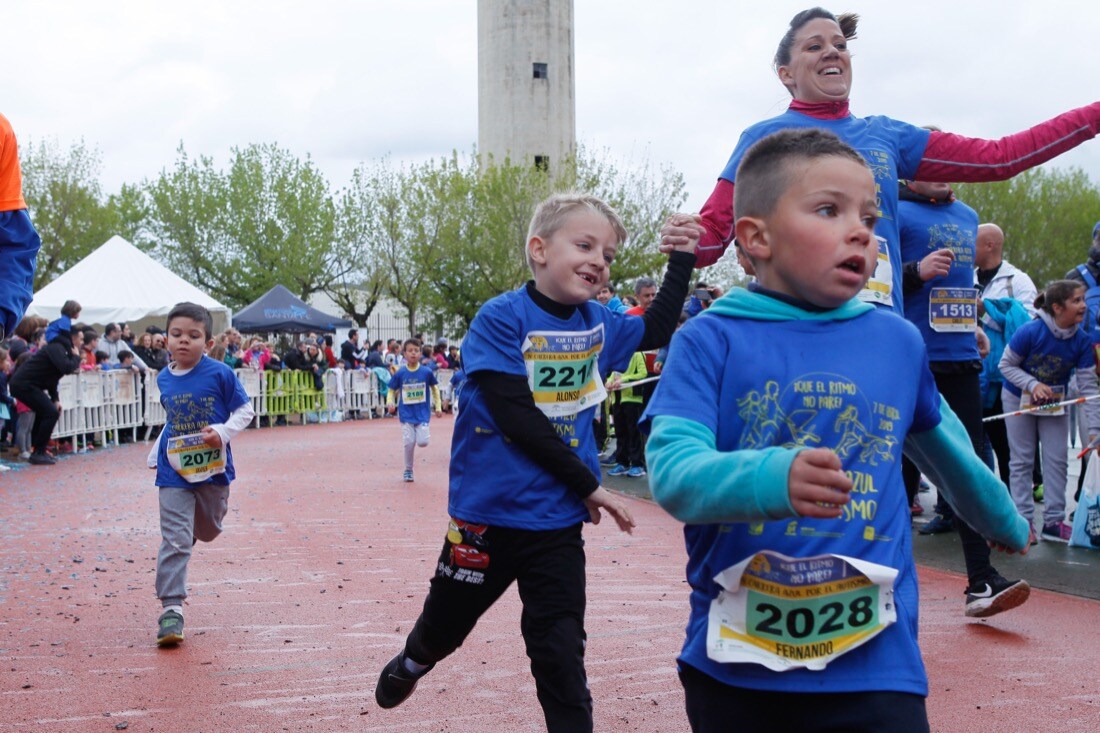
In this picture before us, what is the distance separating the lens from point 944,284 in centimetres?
602

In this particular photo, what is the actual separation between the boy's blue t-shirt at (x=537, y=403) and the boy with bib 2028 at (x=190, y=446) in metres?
2.70

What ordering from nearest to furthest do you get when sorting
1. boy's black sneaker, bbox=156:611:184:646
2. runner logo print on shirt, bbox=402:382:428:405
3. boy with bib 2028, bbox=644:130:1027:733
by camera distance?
boy with bib 2028, bbox=644:130:1027:733, boy's black sneaker, bbox=156:611:184:646, runner logo print on shirt, bbox=402:382:428:405

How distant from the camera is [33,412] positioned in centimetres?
1714

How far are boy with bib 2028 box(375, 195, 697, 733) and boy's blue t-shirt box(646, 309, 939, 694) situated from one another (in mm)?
1364

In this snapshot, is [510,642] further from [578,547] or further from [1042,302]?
[1042,302]

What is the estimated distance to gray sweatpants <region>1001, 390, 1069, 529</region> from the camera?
847 centimetres

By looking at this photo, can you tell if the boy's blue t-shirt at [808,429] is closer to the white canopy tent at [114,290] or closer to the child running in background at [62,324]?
the child running in background at [62,324]

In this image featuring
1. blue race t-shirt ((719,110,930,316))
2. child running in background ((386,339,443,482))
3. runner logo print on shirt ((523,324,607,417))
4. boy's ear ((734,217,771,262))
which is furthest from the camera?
child running in background ((386,339,443,482))

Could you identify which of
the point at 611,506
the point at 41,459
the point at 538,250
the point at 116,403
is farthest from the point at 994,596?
the point at 116,403

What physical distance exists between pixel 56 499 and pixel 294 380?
1612 cm

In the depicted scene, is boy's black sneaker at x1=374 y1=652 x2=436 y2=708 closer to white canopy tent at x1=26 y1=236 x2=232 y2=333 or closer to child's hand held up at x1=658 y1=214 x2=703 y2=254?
child's hand held up at x1=658 y1=214 x2=703 y2=254

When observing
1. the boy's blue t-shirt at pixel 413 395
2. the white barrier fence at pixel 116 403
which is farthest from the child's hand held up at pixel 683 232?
the white barrier fence at pixel 116 403

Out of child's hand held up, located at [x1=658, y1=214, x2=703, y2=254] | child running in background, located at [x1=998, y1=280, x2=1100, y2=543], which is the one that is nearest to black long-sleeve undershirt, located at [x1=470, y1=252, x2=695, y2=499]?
child's hand held up, located at [x1=658, y1=214, x2=703, y2=254]

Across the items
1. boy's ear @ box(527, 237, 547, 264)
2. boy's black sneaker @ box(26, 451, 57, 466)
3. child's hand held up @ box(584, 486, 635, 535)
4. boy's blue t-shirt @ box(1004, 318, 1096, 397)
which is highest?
boy's ear @ box(527, 237, 547, 264)
